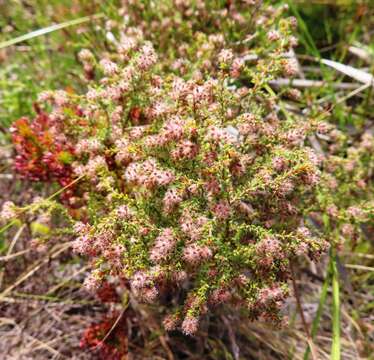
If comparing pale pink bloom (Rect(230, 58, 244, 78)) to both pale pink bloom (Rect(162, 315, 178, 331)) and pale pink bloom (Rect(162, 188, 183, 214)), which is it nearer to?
pale pink bloom (Rect(162, 188, 183, 214))

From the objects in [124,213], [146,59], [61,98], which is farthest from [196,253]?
[61,98]

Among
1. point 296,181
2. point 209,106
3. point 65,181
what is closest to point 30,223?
point 65,181

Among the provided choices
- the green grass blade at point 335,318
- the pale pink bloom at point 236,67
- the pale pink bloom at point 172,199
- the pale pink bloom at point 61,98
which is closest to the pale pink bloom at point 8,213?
the pale pink bloom at point 61,98

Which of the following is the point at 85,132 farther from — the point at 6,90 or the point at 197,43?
the point at 6,90

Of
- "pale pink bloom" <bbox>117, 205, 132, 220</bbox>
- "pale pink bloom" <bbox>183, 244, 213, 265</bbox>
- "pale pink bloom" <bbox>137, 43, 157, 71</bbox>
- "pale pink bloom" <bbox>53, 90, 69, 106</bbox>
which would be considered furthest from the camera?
"pale pink bloom" <bbox>53, 90, 69, 106</bbox>

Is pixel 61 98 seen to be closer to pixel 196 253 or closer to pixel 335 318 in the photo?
pixel 196 253

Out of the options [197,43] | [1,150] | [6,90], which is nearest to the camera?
[197,43]

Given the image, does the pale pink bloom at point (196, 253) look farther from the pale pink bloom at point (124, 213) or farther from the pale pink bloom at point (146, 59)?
the pale pink bloom at point (146, 59)

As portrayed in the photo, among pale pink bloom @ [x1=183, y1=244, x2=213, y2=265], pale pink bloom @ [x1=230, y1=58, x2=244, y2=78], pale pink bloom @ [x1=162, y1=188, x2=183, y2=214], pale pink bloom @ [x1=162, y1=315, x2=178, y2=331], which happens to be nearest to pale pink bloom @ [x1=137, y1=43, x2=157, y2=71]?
pale pink bloom @ [x1=230, y1=58, x2=244, y2=78]
